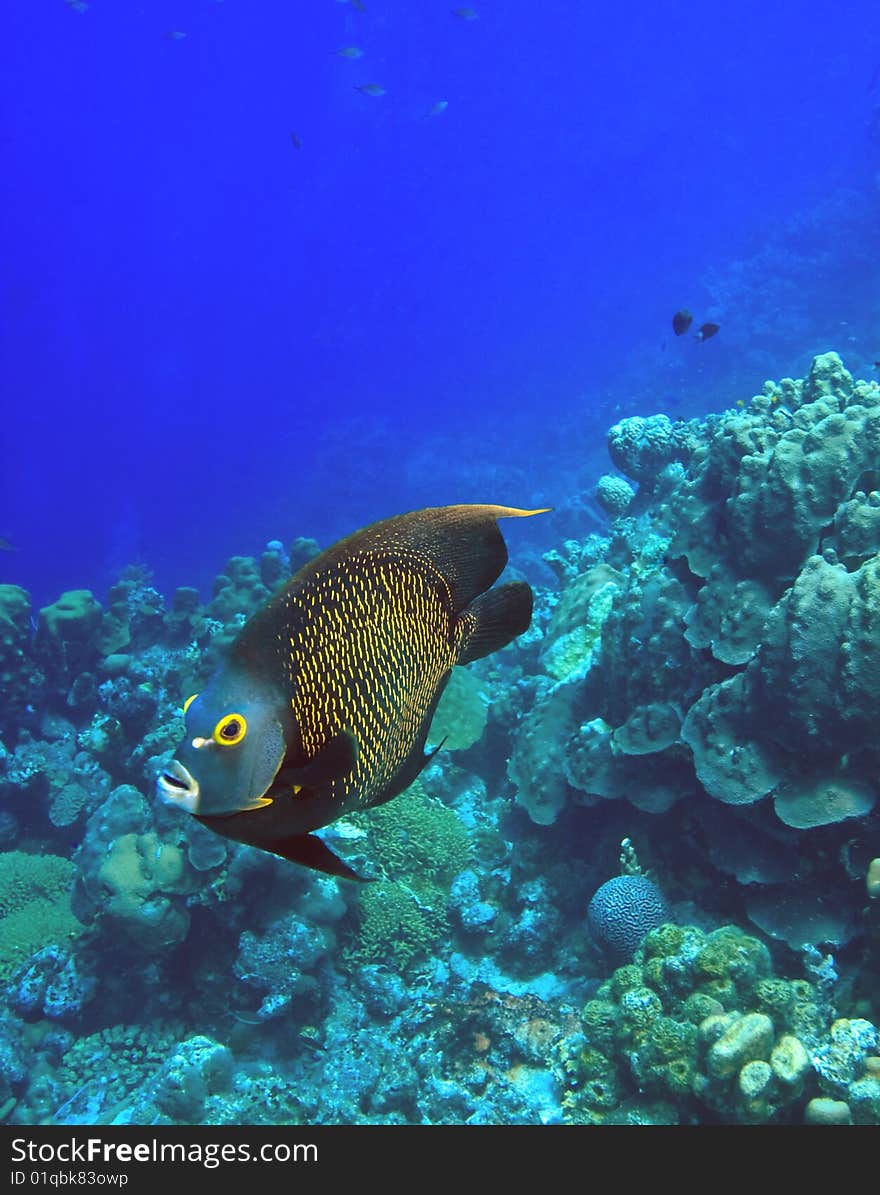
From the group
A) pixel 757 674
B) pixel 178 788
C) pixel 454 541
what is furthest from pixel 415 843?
pixel 178 788

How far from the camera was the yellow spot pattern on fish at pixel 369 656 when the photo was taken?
50.6 inches

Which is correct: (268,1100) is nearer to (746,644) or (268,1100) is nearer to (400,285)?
(746,644)

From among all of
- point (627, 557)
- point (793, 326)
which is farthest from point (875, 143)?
point (627, 557)

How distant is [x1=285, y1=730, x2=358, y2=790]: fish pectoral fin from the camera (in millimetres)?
1204

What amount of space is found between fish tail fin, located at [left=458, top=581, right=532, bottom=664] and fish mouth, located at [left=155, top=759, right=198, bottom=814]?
0.71m

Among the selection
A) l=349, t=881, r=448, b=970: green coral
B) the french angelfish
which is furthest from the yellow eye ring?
l=349, t=881, r=448, b=970: green coral

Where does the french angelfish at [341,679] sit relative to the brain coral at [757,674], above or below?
below

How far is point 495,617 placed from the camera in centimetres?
161

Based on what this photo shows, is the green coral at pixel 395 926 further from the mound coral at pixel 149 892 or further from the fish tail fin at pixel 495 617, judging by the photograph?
the fish tail fin at pixel 495 617

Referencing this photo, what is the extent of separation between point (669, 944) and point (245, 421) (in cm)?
9205

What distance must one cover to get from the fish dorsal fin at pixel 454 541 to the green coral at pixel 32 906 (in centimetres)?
694

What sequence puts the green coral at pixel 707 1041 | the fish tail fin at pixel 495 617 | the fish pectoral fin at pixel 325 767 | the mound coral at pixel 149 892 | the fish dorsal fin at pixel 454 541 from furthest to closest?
1. the mound coral at pixel 149 892
2. the green coral at pixel 707 1041
3. the fish tail fin at pixel 495 617
4. the fish dorsal fin at pixel 454 541
5. the fish pectoral fin at pixel 325 767

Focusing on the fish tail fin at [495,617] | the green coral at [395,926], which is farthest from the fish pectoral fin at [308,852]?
the green coral at [395,926]

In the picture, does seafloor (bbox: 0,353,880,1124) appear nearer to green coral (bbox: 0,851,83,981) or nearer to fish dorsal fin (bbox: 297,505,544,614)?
green coral (bbox: 0,851,83,981)
